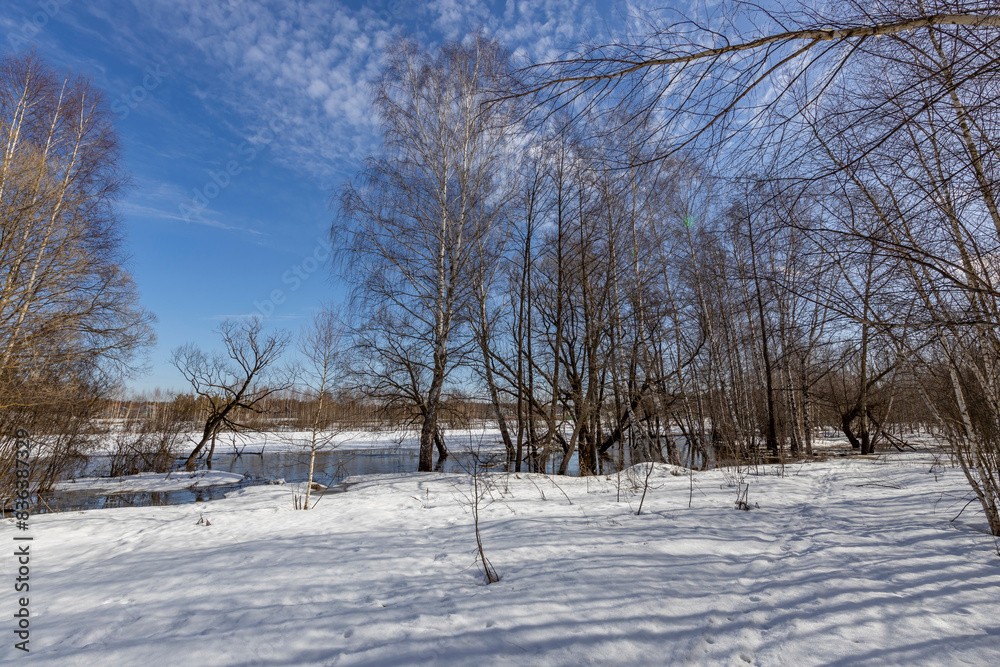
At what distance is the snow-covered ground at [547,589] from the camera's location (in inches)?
83.0

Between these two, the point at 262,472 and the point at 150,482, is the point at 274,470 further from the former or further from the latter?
the point at 150,482

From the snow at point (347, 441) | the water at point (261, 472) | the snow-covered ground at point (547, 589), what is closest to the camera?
the snow-covered ground at point (547, 589)

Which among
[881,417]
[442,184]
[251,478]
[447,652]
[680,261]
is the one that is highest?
[442,184]

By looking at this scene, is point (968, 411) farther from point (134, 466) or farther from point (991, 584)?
point (134, 466)

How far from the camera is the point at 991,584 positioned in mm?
2637

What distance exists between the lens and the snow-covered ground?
2109mm

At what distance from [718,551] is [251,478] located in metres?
14.1

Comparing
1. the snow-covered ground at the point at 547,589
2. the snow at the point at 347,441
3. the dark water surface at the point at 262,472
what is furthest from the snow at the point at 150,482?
the snow-covered ground at the point at 547,589

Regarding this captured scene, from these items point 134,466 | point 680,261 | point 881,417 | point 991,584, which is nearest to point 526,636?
point 991,584

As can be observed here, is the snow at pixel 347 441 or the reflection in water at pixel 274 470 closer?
the reflection in water at pixel 274 470

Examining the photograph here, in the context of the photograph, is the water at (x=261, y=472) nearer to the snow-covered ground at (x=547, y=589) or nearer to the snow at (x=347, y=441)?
the snow at (x=347, y=441)

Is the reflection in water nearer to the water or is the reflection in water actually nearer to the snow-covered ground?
the water

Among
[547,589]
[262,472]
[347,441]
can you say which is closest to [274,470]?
[262,472]

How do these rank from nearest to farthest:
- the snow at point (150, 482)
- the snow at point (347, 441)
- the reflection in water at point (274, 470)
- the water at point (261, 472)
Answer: the water at point (261, 472) → the reflection in water at point (274, 470) → the snow at point (150, 482) → the snow at point (347, 441)
